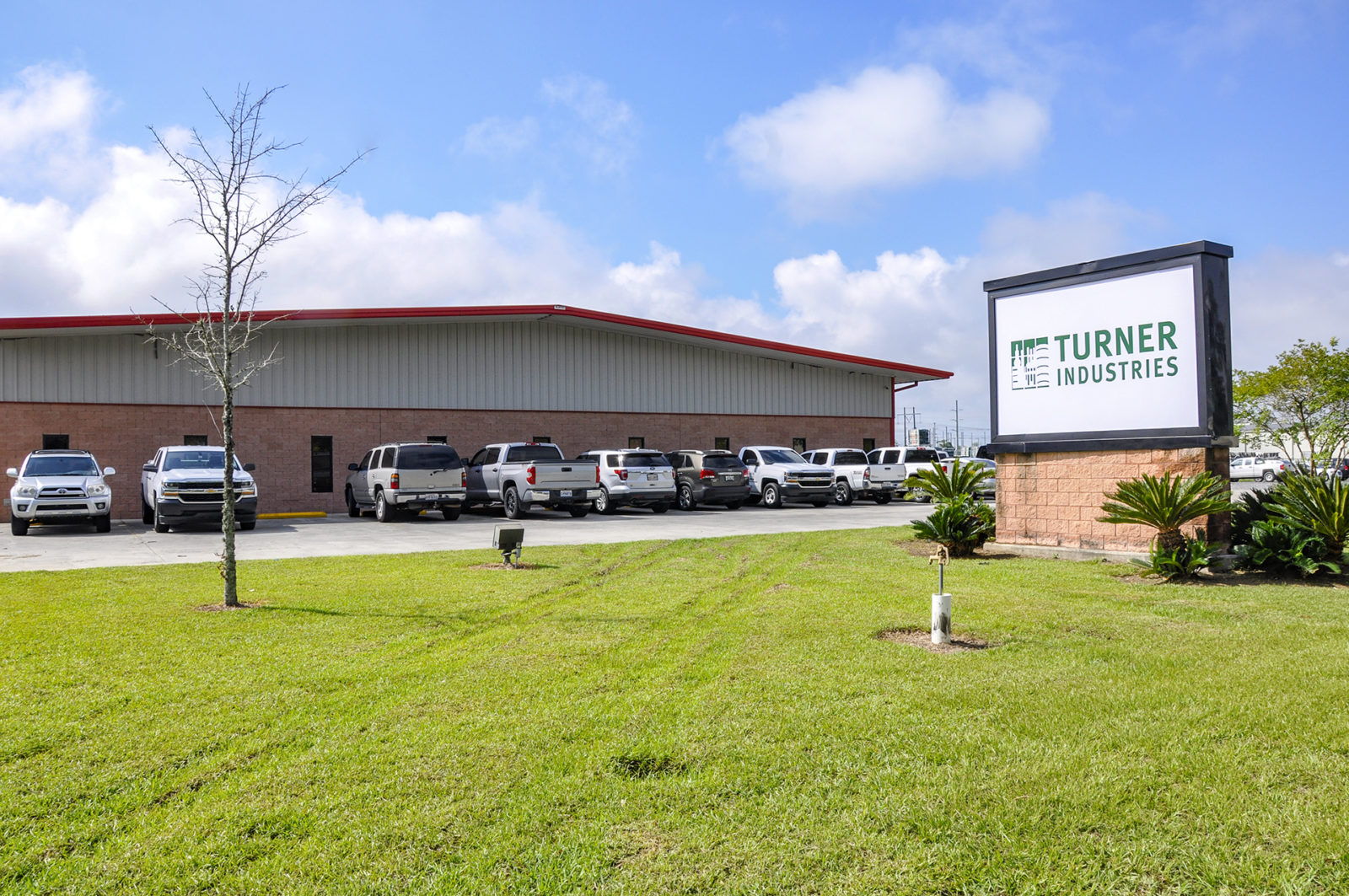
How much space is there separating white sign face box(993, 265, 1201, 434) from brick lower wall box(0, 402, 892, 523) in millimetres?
19056

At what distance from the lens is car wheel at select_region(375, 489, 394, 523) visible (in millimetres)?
23016

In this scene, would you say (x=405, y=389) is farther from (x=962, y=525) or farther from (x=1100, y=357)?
(x=1100, y=357)

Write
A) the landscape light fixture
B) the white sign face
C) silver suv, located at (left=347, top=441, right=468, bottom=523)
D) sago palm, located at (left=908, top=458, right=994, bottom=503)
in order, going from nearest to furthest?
the white sign face, the landscape light fixture, sago palm, located at (left=908, top=458, right=994, bottom=503), silver suv, located at (left=347, top=441, right=468, bottom=523)

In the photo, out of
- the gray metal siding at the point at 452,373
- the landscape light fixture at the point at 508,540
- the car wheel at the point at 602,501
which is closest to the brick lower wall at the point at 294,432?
the gray metal siding at the point at 452,373

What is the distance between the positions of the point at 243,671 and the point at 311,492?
878 inches

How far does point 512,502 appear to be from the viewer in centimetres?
2373

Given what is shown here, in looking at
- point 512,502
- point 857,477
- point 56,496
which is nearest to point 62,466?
point 56,496

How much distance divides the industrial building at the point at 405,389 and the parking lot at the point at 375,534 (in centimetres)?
310

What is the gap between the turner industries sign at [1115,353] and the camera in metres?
11.8

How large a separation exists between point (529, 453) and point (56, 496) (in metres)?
10.0

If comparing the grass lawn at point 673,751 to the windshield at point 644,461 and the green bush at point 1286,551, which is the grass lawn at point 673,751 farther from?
the windshield at point 644,461

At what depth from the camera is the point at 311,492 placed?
27438 millimetres

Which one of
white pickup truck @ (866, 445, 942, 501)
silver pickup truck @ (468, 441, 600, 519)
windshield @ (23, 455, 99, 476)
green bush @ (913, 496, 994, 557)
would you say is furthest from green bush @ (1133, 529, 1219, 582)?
windshield @ (23, 455, 99, 476)

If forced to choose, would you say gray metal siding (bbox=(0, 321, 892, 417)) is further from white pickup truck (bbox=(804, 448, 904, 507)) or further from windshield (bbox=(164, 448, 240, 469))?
white pickup truck (bbox=(804, 448, 904, 507))
